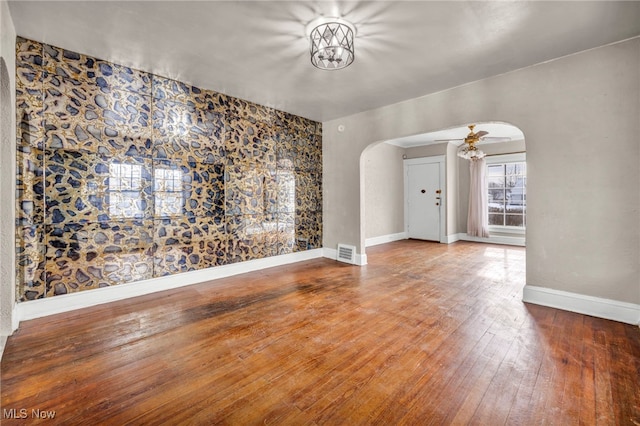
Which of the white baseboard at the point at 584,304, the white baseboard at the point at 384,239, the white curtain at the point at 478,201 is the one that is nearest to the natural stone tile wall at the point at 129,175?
the white baseboard at the point at 384,239

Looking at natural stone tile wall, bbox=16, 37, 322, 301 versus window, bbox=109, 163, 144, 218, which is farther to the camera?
window, bbox=109, 163, 144, 218

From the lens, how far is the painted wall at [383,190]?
707 cm

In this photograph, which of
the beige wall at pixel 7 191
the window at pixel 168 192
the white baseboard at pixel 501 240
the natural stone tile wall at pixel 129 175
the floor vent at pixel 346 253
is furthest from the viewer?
the white baseboard at pixel 501 240

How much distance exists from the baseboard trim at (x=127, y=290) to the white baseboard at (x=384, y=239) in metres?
2.85

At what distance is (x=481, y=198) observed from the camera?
7.29m

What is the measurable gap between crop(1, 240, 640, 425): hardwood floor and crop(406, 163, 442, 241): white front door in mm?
4294

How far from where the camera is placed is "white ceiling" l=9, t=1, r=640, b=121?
2.19 meters

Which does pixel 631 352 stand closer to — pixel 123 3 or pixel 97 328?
pixel 97 328

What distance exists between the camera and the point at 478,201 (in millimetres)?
7309

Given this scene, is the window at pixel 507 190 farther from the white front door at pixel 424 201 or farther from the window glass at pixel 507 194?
the white front door at pixel 424 201

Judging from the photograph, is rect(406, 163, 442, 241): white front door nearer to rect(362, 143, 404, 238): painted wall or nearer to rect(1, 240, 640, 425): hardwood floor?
rect(362, 143, 404, 238): painted wall

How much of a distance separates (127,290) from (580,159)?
5.08m

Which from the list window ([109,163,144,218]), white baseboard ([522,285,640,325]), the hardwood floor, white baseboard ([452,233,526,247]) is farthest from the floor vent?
white baseboard ([452,233,526,247])

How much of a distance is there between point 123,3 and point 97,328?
2.72 m
